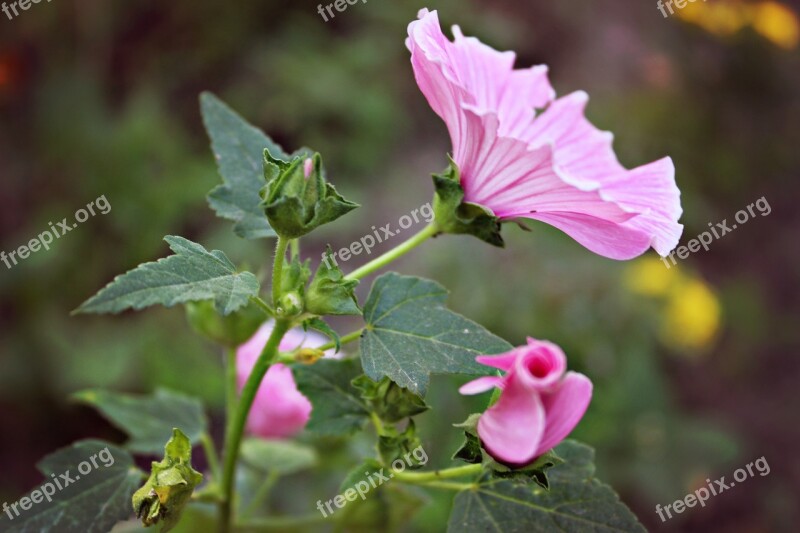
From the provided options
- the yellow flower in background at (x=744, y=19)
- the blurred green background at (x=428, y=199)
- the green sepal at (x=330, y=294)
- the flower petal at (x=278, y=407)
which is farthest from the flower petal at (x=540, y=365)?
the yellow flower in background at (x=744, y=19)

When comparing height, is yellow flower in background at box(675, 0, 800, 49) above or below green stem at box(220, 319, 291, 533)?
below

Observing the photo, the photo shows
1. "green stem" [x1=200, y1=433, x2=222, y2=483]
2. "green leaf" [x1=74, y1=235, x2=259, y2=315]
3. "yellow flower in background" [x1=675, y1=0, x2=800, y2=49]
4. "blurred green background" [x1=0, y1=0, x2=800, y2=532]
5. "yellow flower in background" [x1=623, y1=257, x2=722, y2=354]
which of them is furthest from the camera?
"yellow flower in background" [x1=675, y1=0, x2=800, y2=49]

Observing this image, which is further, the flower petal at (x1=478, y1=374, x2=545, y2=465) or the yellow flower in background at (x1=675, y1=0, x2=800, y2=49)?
the yellow flower in background at (x1=675, y1=0, x2=800, y2=49)

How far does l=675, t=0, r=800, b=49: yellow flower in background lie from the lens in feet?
9.96

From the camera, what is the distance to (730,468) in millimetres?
2328

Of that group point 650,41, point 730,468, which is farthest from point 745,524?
point 650,41

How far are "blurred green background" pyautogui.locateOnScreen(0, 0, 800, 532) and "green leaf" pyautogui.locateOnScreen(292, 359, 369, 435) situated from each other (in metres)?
0.65

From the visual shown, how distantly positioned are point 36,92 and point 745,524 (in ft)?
8.48

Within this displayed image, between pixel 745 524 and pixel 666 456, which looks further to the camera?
pixel 745 524

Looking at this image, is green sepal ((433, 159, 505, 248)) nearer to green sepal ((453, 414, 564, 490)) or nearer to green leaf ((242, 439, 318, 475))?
green sepal ((453, 414, 564, 490))

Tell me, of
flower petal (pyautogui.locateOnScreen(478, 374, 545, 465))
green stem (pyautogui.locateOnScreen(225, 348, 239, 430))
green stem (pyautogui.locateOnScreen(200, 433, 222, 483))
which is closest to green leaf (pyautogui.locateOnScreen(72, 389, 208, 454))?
green stem (pyautogui.locateOnScreen(200, 433, 222, 483))

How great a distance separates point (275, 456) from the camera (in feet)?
3.64

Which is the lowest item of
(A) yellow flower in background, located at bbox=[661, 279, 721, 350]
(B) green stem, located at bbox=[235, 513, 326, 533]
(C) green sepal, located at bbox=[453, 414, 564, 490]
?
(A) yellow flower in background, located at bbox=[661, 279, 721, 350]

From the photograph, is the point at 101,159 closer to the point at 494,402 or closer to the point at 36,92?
the point at 36,92
